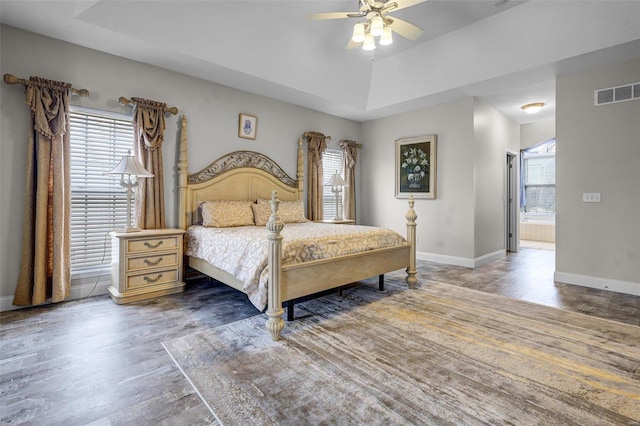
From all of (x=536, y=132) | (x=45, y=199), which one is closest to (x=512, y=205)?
(x=536, y=132)

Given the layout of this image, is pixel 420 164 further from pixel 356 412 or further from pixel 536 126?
pixel 356 412

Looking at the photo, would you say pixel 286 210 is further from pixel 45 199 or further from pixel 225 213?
pixel 45 199

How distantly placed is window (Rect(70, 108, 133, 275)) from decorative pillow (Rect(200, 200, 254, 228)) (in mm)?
951

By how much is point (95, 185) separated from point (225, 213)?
145 cm

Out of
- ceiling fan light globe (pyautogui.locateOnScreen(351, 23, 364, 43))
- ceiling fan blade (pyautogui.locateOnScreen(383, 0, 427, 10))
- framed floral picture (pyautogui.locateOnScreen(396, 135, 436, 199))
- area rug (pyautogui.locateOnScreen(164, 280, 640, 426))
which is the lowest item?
area rug (pyautogui.locateOnScreen(164, 280, 640, 426))

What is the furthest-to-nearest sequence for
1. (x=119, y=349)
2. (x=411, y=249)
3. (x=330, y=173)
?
1. (x=330, y=173)
2. (x=411, y=249)
3. (x=119, y=349)

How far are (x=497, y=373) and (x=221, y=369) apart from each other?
5.81ft

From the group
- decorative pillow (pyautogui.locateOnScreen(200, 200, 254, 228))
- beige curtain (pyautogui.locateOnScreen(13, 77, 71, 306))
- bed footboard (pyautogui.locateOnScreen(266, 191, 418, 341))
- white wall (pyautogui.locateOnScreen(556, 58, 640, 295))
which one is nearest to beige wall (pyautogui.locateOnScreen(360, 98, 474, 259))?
white wall (pyautogui.locateOnScreen(556, 58, 640, 295))

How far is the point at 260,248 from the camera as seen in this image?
2.66m

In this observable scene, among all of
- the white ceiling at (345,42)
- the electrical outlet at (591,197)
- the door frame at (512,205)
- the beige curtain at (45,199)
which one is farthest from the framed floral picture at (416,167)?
the beige curtain at (45,199)

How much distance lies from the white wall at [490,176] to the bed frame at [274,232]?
2.06m

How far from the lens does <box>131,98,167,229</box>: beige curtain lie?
3.67 metres

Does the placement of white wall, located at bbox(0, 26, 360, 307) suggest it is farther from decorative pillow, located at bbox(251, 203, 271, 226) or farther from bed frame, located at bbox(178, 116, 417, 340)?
decorative pillow, located at bbox(251, 203, 271, 226)

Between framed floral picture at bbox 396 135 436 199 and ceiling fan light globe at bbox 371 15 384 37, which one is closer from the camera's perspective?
ceiling fan light globe at bbox 371 15 384 37
